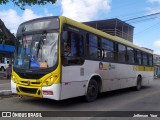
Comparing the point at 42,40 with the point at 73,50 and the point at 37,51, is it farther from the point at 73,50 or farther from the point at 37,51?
the point at 73,50

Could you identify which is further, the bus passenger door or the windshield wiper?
the windshield wiper

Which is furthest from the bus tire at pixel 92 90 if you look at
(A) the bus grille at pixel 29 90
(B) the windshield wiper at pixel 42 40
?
(B) the windshield wiper at pixel 42 40

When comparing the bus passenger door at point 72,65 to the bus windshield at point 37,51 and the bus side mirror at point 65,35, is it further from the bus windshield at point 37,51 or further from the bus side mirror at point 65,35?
the bus windshield at point 37,51

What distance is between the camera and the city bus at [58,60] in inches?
373

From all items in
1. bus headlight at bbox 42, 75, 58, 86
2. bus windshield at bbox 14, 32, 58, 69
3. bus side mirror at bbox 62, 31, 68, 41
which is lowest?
bus headlight at bbox 42, 75, 58, 86

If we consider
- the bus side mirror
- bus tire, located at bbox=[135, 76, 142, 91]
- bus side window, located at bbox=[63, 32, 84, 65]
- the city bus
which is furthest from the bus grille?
bus tire, located at bbox=[135, 76, 142, 91]

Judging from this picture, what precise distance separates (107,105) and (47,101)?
2.30m

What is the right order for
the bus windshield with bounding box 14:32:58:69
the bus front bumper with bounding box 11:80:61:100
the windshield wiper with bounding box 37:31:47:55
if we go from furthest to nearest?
the windshield wiper with bounding box 37:31:47:55 < the bus windshield with bounding box 14:32:58:69 < the bus front bumper with bounding box 11:80:61:100

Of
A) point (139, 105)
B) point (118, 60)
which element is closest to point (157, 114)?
point (139, 105)

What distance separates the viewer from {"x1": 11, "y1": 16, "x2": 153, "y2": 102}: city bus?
373 inches

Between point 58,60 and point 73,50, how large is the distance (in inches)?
40.4

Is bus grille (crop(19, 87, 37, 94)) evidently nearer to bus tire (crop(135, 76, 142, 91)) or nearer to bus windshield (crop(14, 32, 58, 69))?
bus windshield (crop(14, 32, 58, 69))

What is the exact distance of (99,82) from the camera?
1233cm

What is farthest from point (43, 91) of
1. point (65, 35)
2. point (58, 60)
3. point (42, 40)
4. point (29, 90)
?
point (65, 35)
